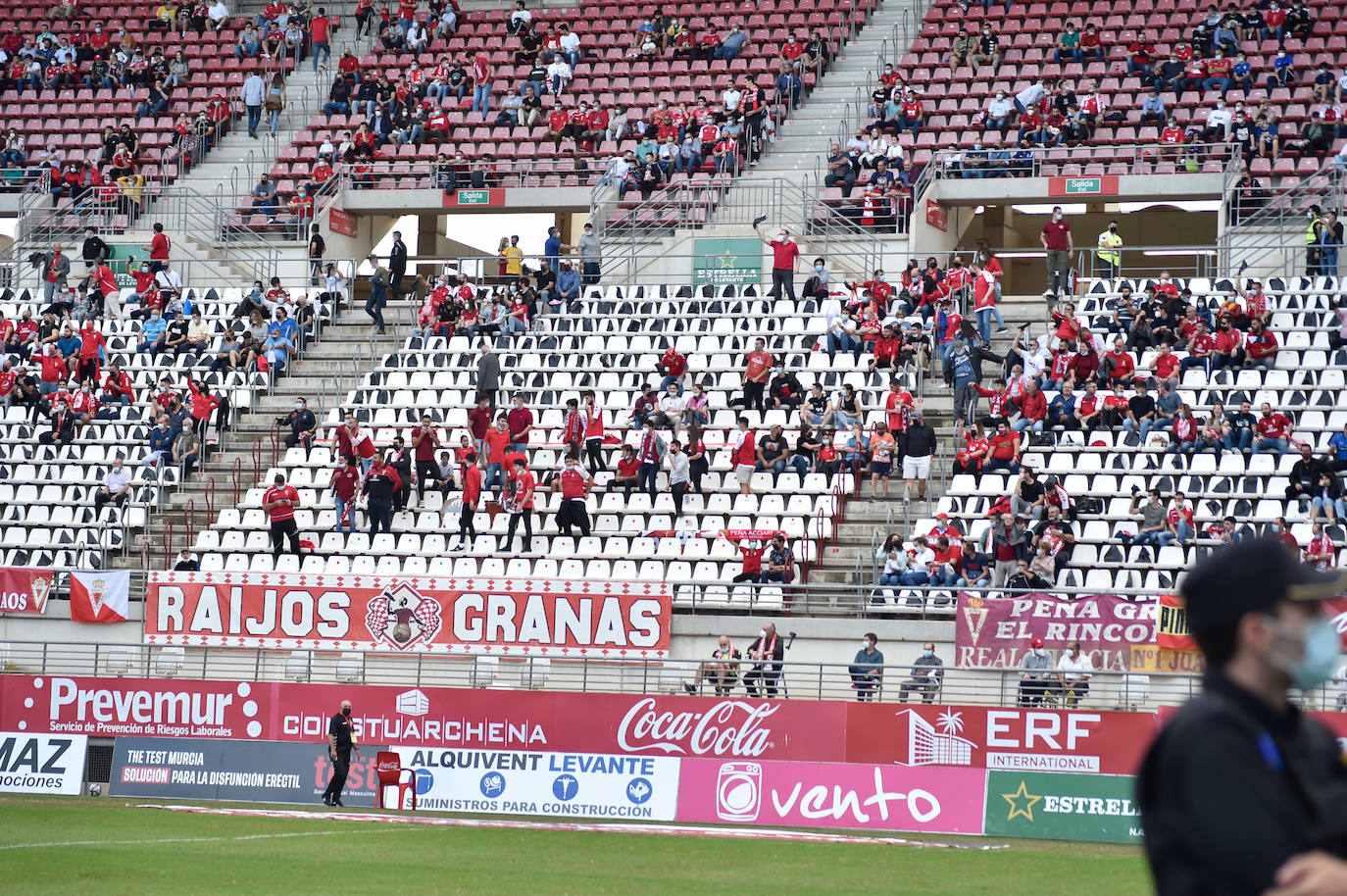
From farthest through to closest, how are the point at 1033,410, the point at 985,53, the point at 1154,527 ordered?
1. the point at 985,53
2. the point at 1033,410
3. the point at 1154,527

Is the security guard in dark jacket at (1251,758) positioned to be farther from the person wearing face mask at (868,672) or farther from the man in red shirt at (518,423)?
the man in red shirt at (518,423)

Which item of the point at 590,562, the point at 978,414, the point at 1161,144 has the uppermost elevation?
the point at 1161,144

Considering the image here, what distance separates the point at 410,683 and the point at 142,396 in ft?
35.6

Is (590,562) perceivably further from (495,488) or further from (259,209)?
(259,209)

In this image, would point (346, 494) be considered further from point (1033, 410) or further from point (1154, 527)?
point (1154, 527)

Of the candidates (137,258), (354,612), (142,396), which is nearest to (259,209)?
(137,258)

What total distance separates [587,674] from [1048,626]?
676cm

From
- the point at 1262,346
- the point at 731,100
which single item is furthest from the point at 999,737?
the point at 731,100

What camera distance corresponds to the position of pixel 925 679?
2267 cm

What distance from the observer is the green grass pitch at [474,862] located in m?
14.1

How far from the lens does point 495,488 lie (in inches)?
1139

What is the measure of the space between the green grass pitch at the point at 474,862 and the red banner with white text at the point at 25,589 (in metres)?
8.19

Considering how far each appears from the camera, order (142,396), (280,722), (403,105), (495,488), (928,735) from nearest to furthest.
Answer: (928,735)
(280,722)
(495,488)
(142,396)
(403,105)

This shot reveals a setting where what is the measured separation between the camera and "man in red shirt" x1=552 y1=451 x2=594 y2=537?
27.4 metres
